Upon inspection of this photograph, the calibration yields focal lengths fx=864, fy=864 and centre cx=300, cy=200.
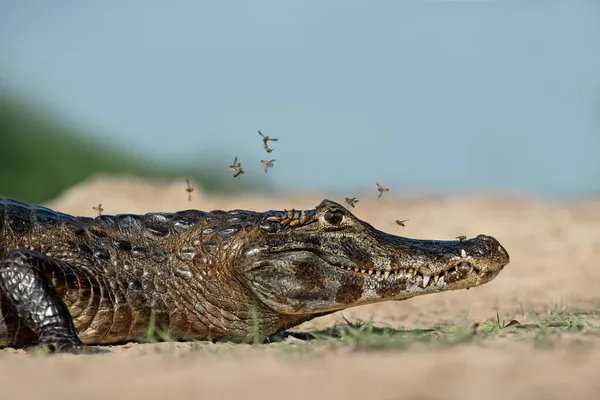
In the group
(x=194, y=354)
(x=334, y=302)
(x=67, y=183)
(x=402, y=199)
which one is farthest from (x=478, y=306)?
(x=67, y=183)

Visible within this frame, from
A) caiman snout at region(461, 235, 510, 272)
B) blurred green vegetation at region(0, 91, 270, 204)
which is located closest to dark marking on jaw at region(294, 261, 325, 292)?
caiman snout at region(461, 235, 510, 272)

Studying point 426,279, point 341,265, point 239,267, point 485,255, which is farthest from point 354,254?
point 485,255

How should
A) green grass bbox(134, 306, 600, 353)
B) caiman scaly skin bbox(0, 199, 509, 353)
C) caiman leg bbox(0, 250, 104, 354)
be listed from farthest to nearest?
caiman scaly skin bbox(0, 199, 509, 353)
caiman leg bbox(0, 250, 104, 354)
green grass bbox(134, 306, 600, 353)

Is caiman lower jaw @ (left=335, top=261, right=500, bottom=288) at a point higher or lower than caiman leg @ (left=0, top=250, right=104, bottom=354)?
higher

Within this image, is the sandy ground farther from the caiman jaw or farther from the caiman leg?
the caiman jaw

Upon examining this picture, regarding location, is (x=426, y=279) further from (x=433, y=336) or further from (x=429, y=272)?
(x=433, y=336)

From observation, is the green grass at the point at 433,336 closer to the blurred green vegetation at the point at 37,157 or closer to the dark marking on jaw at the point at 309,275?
the dark marking on jaw at the point at 309,275

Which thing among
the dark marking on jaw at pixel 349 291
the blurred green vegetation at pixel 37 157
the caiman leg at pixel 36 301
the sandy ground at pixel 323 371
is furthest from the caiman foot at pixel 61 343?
the blurred green vegetation at pixel 37 157
